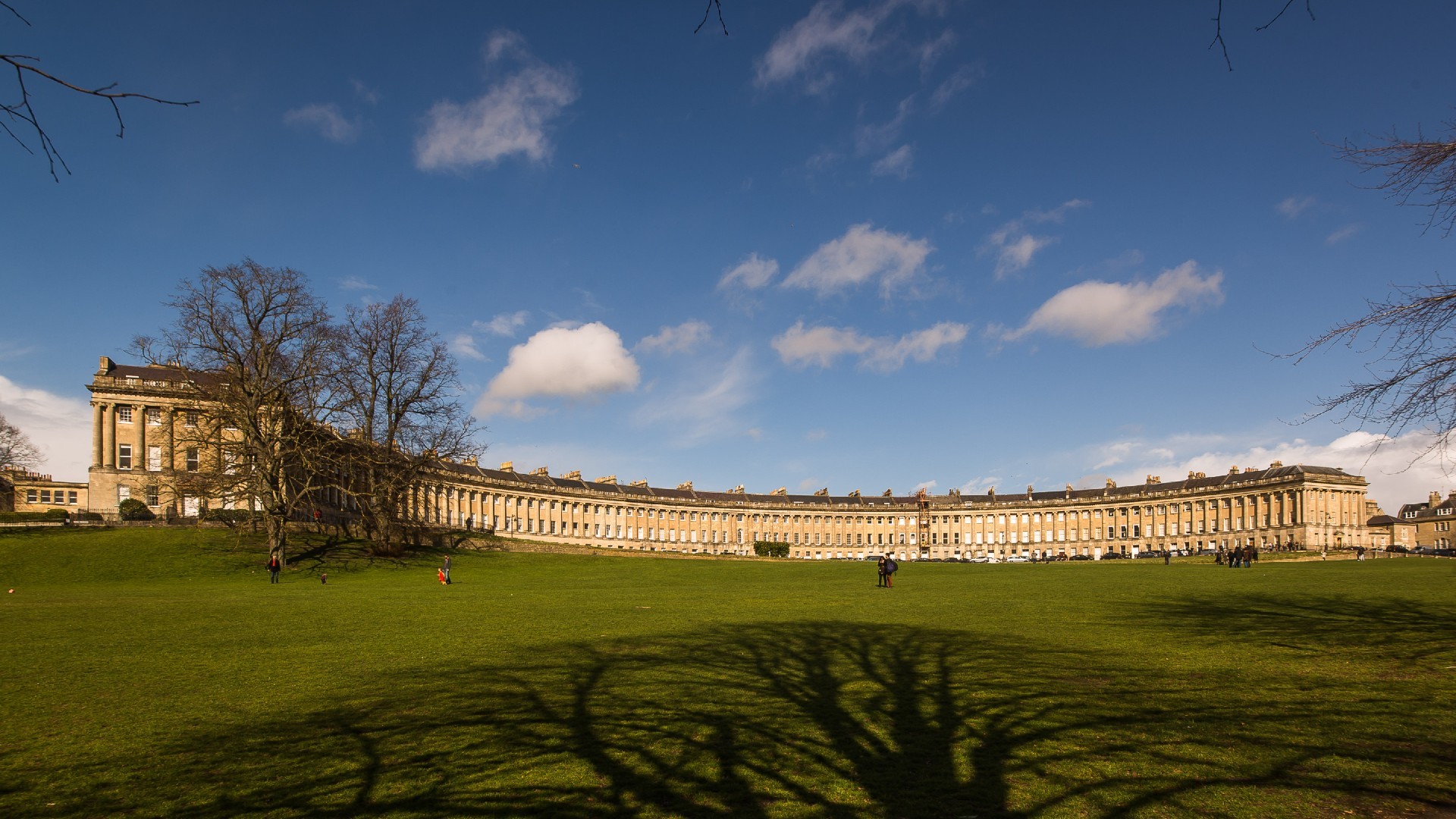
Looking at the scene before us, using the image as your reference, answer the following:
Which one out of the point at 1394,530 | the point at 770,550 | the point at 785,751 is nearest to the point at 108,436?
the point at 770,550

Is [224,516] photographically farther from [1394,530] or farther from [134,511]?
[1394,530]

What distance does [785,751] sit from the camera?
827 centimetres

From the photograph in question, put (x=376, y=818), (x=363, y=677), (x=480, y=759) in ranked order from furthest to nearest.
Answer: (x=363, y=677)
(x=480, y=759)
(x=376, y=818)

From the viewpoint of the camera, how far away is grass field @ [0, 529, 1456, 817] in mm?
6973

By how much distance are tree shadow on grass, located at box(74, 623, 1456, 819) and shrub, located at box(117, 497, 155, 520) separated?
58.6 m

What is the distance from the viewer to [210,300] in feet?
144

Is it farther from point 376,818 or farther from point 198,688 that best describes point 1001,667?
point 198,688

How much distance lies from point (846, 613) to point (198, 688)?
49.7ft

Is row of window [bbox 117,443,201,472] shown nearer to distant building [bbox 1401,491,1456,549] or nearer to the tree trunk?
the tree trunk

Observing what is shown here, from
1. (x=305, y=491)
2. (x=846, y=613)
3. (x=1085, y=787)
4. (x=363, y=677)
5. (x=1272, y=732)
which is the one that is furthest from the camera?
(x=305, y=491)

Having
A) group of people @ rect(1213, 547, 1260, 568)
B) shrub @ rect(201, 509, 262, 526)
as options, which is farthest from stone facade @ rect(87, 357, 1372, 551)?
group of people @ rect(1213, 547, 1260, 568)

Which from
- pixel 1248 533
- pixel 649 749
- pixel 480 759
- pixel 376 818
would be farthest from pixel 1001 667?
pixel 1248 533

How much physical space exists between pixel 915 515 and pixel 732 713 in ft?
482

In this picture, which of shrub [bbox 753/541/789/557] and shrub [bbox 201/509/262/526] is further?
shrub [bbox 753/541/789/557]
